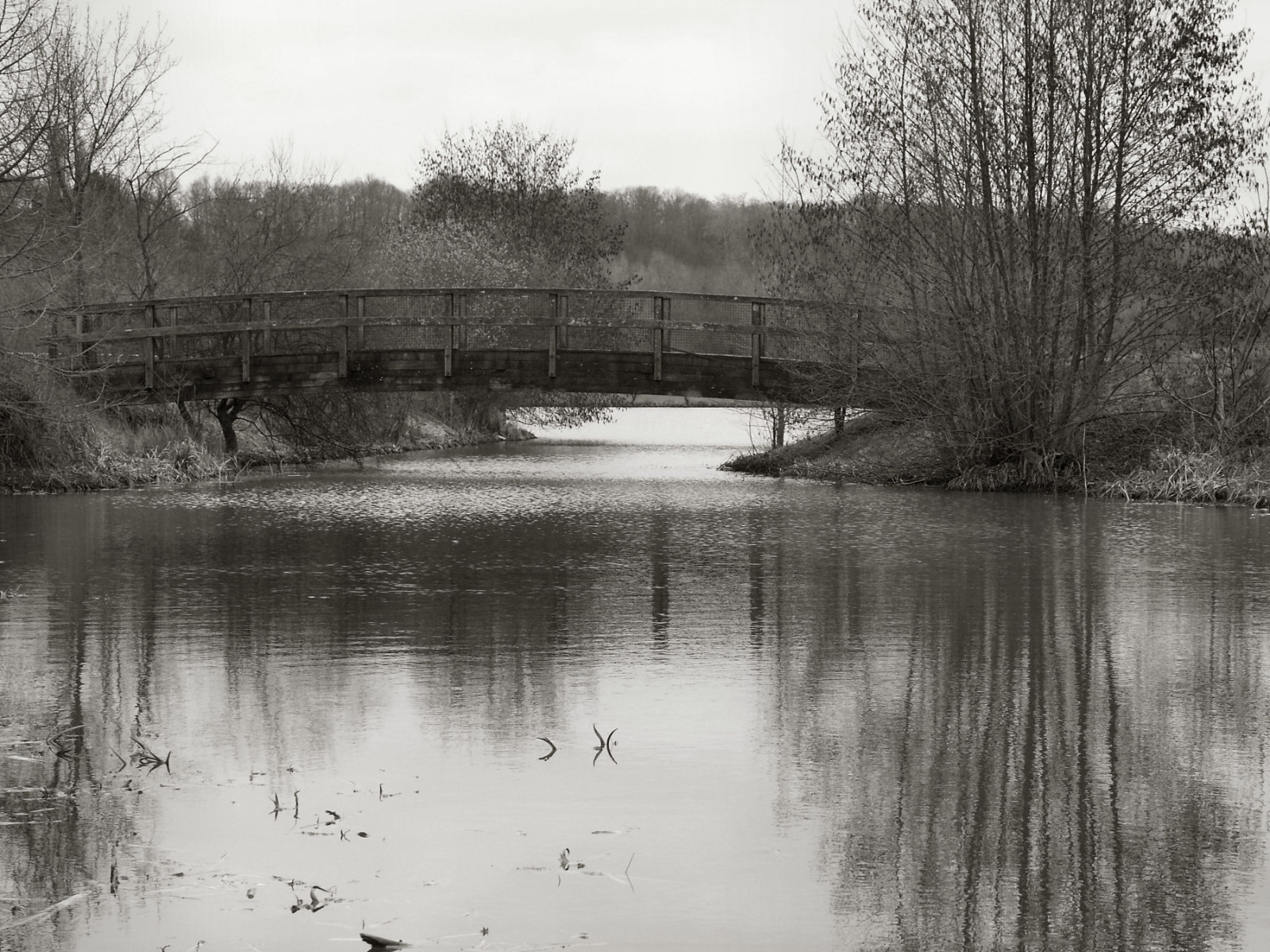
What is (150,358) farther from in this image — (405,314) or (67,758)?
(67,758)

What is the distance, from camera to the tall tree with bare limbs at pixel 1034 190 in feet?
73.6

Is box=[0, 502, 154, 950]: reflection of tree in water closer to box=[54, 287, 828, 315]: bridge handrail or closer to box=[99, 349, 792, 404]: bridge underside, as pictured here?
box=[54, 287, 828, 315]: bridge handrail

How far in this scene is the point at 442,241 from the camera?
44469mm

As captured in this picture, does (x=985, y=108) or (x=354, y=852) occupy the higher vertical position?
(x=985, y=108)

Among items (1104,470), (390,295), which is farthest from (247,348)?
(1104,470)

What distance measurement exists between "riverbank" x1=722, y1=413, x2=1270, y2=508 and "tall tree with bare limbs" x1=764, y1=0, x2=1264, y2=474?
0.41 meters

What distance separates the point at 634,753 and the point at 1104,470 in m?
18.3

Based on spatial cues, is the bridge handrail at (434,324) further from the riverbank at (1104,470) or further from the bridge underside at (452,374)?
the riverbank at (1104,470)

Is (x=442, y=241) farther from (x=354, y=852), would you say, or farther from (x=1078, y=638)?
(x=354, y=852)

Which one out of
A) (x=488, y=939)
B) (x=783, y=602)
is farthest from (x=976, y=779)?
(x=783, y=602)

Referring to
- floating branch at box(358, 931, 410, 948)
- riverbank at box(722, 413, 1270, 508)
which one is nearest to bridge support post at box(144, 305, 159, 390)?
riverbank at box(722, 413, 1270, 508)

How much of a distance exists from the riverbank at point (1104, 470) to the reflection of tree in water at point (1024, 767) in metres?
11.3

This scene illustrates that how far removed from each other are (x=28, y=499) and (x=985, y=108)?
47.3 ft

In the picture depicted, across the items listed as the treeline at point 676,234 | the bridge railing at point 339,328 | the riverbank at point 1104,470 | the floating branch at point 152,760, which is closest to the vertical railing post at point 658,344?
the bridge railing at point 339,328
